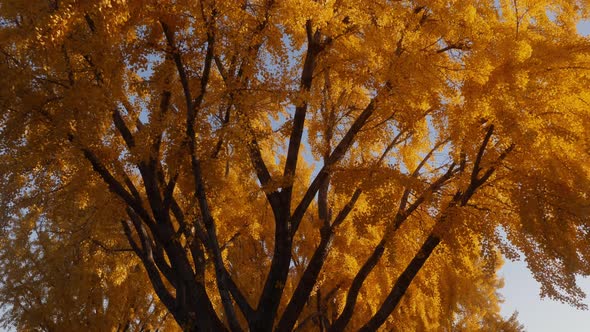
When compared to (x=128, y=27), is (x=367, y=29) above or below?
above

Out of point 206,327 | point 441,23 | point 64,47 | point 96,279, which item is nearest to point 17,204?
point 64,47

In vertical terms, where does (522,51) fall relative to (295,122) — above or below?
above

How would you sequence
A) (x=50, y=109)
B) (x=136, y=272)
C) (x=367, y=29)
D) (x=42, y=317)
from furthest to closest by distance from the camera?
(x=136, y=272), (x=42, y=317), (x=367, y=29), (x=50, y=109)

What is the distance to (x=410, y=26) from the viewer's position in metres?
6.45

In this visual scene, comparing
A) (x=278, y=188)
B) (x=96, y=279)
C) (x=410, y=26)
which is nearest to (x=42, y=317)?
(x=96, y=279)

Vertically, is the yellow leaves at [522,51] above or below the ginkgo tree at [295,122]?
above

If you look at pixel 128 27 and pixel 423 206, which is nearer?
pixel 128 27

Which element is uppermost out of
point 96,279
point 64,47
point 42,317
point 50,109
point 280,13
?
point 280,13

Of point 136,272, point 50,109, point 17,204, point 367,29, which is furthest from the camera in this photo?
point 136,272

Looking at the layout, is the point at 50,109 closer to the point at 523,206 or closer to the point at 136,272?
the point at 523,206

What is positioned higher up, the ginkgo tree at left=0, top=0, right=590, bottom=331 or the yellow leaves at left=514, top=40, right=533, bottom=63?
the yellow leaves at left=514, top=40, right=533, bottom=63

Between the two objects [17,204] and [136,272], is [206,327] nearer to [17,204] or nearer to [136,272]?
[17,204]

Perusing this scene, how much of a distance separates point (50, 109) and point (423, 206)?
5195mm

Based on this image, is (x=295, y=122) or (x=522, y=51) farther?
(x=295, y=122)
